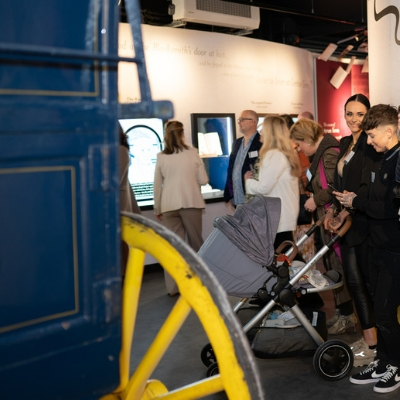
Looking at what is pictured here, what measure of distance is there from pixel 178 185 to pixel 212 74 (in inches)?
107

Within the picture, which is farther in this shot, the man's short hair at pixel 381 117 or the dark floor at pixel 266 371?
the dark floor at pixel 266 371

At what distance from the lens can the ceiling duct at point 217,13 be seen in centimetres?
827

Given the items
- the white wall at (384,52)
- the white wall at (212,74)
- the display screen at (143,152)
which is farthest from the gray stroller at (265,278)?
the display screen at (143,152)

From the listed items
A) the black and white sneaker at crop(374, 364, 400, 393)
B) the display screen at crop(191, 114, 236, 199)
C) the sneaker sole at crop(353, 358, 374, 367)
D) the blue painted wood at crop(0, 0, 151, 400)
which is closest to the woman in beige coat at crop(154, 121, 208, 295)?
the display screen at crop(191, 114, 236, 199)

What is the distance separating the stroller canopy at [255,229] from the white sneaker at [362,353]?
0.97m

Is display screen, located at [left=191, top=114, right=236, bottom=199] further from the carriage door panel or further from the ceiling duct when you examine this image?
the carriage door panel

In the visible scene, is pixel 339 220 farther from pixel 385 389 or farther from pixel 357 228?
pixel 385 389

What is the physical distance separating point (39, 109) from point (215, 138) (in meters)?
7.15

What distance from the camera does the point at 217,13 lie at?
28.5 feet

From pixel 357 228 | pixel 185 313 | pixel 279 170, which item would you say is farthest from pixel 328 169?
pixel 185 313

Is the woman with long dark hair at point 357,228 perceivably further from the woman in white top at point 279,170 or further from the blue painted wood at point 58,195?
the blue painted wood at point 58,195

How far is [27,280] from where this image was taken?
1552 millimetres

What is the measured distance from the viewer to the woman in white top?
16.6ft

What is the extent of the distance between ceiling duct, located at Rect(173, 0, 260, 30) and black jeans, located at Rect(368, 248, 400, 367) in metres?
5.40
